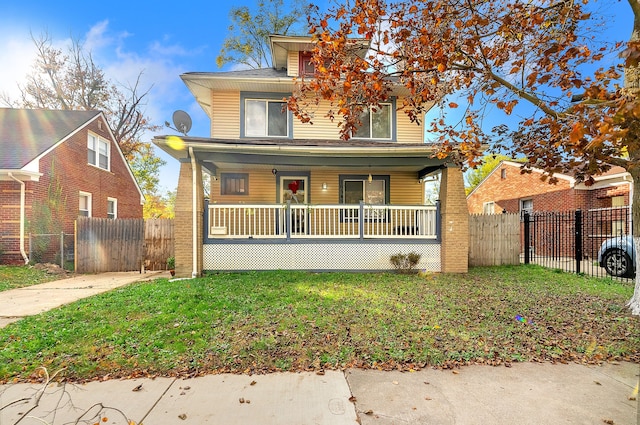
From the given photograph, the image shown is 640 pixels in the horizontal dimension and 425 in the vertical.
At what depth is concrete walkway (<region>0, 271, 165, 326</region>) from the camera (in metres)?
5.52

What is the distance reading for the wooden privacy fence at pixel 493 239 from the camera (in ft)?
33.6

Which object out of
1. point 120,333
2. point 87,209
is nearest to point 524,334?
point 120,333

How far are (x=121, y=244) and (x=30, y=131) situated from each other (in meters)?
7.46

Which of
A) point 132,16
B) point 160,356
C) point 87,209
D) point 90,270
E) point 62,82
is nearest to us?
point 160,356

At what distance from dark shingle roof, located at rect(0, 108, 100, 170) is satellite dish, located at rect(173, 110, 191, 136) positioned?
5.99m

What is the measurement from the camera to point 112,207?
1585cm

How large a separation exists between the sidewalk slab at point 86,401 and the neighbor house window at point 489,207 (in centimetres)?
2021

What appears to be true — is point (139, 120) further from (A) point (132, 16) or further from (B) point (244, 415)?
(B) point (244, 415)

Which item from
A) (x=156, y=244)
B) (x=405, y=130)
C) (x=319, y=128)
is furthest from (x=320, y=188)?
(x=156, y=244)

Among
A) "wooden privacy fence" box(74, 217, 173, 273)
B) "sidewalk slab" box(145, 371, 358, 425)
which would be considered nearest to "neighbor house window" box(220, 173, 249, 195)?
"wooden privacy fence" box(74, 217, 173, 273)

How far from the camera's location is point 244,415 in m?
2.58

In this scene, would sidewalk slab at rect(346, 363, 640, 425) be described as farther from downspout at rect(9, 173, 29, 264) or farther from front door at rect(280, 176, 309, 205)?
downspout at rect(9, 173, 29, 264)

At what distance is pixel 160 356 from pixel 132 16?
12101 mm

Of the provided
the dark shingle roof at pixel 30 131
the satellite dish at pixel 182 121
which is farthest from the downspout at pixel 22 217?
the satellite dish at pixel 182 121
